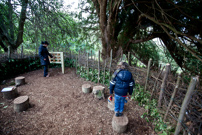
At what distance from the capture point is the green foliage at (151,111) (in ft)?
7.50

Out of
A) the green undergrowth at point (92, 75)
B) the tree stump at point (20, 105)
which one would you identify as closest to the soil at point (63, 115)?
the tree stump at point (20, 105)

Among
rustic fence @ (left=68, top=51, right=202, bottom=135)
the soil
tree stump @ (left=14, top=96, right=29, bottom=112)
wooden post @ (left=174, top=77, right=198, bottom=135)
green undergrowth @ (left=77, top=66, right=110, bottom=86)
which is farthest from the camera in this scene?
green undergrowth @ (left=77, top=66, right=110, bottom=86)

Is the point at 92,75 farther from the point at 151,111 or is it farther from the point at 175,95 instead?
the point at 175,95

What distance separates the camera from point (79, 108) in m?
3.12

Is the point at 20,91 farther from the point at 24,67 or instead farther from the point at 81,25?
the point at 81,25

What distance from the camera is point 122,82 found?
7.73ft

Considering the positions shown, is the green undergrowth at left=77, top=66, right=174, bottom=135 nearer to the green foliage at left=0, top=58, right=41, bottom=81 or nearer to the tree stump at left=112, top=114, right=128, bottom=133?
the tree stump at left=112, top=114, right=128, bottom=133

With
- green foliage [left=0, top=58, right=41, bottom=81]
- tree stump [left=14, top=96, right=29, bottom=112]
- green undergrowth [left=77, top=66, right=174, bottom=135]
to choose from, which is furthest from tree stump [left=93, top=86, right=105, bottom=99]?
green foliage [left=0, top=58, right=41, bottom=81]

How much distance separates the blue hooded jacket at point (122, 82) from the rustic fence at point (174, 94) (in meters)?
0.94

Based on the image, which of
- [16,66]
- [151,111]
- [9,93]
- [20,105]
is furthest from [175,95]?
[16,66]

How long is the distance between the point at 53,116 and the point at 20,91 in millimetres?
2391

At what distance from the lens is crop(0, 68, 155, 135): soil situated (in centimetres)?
236

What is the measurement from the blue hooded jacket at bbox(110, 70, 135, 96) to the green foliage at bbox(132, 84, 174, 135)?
111 cm

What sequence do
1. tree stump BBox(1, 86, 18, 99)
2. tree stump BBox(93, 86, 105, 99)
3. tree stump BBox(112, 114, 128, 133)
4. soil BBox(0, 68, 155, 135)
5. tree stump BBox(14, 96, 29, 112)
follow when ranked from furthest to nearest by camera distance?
tree stump BBox(93, 86, 105, 99) < tree stump BBox(1, 86, 18, 99) < tree stump BBox(14, 96, 29, 112) < soil BBox(0, 68, 155, 135) < tree stump BBox(112, 114, 128, 133)
